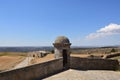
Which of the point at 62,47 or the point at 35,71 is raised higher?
the point at 62,47

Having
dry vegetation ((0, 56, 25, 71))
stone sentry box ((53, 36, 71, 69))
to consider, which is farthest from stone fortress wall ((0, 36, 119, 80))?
dry vegetation ((0, 56, 25, 71))

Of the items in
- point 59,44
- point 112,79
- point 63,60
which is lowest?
point 112,79

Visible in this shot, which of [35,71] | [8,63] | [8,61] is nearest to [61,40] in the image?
[35,71]

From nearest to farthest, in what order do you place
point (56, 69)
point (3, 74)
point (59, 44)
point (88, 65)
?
1. point (3, 74)
2. point (56, 69)
3. point (59, 44)
4. point (88, 65)

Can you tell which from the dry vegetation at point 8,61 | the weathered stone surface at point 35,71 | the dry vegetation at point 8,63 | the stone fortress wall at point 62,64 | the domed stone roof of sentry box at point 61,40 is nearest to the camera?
the weathered stone surface at point 35,71

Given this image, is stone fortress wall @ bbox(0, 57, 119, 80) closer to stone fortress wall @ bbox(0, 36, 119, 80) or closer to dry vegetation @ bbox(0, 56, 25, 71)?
stone fortress wall @ bbox(0, 36, 119, 80)

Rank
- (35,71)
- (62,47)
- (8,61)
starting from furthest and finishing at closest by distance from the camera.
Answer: (8,61) < (62,47) < (35,71)

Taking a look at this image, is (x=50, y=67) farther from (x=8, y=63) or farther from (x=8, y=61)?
(x=8, y=61)

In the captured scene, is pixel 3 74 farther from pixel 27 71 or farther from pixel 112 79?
pixel 112 79

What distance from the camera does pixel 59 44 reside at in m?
16.5

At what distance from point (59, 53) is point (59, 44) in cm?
72

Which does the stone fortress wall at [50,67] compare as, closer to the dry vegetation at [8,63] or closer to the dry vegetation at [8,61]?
the dry vegetation at [8,61]

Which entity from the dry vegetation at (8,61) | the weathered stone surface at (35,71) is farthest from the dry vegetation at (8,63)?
the weathered stone surface at (35,71)

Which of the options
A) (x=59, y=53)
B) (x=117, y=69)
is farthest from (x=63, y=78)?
(x=117, y=69)
